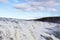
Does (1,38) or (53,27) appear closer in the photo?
(1,38)

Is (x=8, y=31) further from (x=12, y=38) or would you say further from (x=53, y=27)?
(x=53, y=27)

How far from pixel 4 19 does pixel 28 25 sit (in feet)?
1.41

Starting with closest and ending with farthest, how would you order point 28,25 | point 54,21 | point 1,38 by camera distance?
point 1,38 → point 28,25 → point 54,21

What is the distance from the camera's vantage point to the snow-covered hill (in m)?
1.97

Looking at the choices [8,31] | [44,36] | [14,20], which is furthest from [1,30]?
[44,36]

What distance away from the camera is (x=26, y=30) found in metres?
2.12

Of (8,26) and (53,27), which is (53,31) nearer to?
(53,27)

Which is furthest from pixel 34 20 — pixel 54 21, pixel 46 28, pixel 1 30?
pixel 1 30

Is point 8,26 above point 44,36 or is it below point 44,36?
above

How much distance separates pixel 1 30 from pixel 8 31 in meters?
0.11

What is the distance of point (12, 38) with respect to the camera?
6.32ft

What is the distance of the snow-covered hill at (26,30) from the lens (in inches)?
77.5

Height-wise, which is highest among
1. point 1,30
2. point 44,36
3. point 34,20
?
point 34,20

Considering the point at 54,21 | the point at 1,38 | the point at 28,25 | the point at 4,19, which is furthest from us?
the point at 54,21
